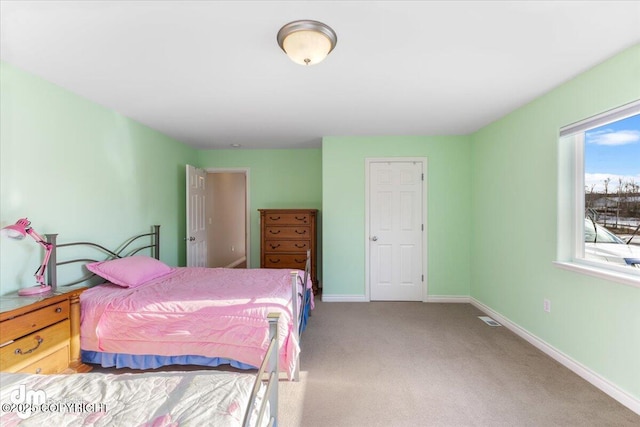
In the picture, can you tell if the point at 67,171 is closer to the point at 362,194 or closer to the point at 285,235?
the point at 285,235

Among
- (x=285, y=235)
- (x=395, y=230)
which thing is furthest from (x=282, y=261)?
(x=395, y=230)

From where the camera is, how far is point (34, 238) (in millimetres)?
2176

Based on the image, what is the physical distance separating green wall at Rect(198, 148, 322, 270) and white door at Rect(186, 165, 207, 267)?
47 centimetres

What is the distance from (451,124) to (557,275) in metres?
2.06

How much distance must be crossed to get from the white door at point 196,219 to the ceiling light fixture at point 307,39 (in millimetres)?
3035

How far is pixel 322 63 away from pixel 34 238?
100 inches

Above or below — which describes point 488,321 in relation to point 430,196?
below

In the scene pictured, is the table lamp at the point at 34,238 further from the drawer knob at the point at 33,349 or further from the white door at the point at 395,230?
the white door at the point at 395,230

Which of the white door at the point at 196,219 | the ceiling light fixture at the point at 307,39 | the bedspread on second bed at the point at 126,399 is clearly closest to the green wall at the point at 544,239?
the ceiling light fixture at the point at 307,39

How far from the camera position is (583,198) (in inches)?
98.1

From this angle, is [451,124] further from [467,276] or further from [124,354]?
[124,354]

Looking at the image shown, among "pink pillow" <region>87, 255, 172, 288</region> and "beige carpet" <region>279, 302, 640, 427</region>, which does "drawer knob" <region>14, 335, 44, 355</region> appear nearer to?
"pink pillow" <region>87, 255, 172, 288</region>

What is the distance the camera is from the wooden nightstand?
1735 mm

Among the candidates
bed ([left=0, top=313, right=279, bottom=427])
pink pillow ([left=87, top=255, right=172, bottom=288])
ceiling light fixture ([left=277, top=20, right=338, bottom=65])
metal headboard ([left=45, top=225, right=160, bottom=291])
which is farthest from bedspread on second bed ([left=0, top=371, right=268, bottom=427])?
ceiling light fixture ([left=277, top=20, right=338, bottom=65])
